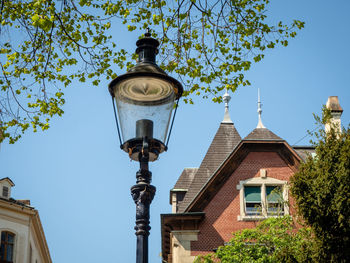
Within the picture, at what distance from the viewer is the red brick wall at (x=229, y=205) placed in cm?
2172

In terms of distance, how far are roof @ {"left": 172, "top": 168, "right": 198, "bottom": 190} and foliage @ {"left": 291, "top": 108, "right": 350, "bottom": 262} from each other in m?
11.1

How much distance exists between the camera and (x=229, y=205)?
22297 mm

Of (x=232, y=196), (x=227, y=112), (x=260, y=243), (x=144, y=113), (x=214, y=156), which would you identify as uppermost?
(x=227, y=112)

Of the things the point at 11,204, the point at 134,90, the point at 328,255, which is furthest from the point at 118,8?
the point at 11,204

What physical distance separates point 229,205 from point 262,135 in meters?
3.22

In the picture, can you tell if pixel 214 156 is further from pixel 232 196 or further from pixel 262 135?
pixel 232 196

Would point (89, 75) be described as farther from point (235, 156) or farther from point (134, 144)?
point (235, 156)

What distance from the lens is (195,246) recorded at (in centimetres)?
2164

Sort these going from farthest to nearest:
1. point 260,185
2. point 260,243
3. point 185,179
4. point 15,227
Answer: point 15,227
point 185,179
point 260,185
point 260,243

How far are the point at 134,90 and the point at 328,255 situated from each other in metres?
8.51

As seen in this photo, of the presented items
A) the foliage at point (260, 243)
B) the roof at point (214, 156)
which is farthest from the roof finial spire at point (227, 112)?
the foliage at point (260, 243)

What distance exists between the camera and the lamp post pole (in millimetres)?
6668

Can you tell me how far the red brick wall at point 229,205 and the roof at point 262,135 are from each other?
0.58 metres

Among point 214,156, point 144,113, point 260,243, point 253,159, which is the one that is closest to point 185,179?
point 214,156
